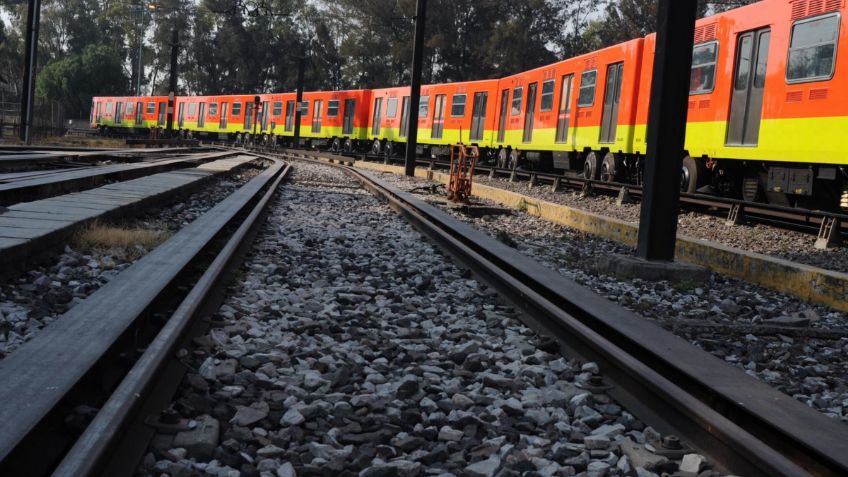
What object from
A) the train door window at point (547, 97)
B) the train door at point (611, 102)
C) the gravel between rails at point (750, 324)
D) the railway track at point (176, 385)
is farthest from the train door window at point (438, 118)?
the railway track at point (176, 385)

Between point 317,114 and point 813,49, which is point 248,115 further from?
point 813,49

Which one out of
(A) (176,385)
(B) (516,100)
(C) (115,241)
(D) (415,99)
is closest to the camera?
(A) (176,385)

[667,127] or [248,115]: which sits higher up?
[248,115]

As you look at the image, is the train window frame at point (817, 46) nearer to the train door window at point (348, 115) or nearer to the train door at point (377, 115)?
the train door at point (377, 115)

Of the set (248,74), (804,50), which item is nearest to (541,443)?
(804,50)

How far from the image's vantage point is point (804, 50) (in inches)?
437

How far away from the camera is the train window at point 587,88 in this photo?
750 inches

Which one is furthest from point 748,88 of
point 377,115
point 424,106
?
point 377,115

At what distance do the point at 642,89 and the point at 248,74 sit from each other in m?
76.6

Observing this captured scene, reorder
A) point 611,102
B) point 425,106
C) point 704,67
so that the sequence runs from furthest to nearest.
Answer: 1. point 425,106
2. point 611,102
3. point 704,67

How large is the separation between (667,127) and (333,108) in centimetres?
3457

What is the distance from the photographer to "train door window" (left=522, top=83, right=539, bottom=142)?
23.7 metres

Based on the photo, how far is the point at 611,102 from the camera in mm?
18125

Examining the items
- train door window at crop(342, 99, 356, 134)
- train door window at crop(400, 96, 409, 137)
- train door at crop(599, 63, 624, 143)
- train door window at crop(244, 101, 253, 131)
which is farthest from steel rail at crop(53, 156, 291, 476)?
train door window at crop(244, 101, 253, 131)
